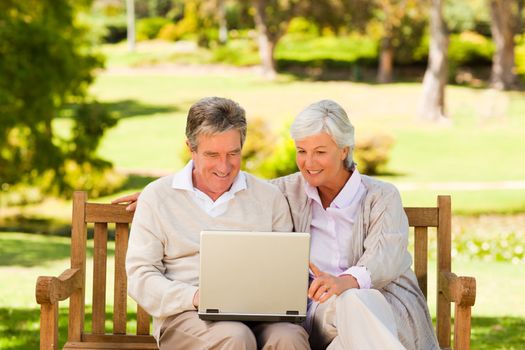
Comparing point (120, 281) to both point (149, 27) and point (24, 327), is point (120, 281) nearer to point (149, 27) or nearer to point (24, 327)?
point (24, 327)

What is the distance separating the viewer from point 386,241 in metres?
4.16

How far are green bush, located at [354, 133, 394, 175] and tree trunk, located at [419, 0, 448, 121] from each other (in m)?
9.40

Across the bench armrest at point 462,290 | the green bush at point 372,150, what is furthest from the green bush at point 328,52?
the bench armrest at point 462,290

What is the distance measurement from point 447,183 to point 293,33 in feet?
106

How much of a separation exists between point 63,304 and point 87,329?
195cm

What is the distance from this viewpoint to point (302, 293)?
3.83 metres

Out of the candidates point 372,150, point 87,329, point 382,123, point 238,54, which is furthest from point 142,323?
point 238,54

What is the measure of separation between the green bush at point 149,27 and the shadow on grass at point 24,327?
50670 millimetres

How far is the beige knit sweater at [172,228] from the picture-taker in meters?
4.04

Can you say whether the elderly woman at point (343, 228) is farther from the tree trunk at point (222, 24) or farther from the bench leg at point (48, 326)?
the tree trunk at point (222, 24)

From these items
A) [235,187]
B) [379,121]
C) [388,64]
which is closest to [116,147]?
[379,121]

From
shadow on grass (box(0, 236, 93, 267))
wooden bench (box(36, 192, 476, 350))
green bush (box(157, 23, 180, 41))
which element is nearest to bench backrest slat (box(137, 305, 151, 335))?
wooden bench (box(36, 192, 476, 350))

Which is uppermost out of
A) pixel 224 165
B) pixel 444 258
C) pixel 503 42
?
pixel 503 42

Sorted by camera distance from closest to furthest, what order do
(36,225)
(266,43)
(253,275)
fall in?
(253,275)
(36,225)
(266,43)
